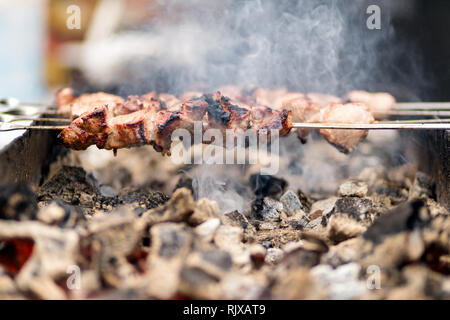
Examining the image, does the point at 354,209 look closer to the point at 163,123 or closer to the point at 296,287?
the point at 296,287

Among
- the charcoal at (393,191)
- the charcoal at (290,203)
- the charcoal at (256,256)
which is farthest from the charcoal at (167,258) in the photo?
the charcoal at (393,191)

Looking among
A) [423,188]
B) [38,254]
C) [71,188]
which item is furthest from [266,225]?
[38,254]

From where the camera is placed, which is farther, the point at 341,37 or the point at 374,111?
the point at 341,37

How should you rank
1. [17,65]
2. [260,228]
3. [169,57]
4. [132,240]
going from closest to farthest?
[132,240]
[260,228]
[169,57]
[17,65]

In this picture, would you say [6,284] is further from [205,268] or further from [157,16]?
[157,16]

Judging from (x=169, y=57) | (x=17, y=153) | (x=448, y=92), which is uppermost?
(x=169, y=57)
